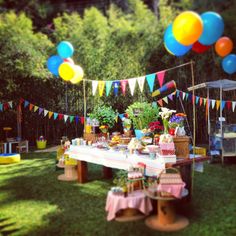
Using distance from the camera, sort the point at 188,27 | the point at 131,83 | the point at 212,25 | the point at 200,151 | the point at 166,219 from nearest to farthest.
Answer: the point at 166,219 → the point at 188,27 → the point at 212,25 → the point at 200,151 → the point at 131,83

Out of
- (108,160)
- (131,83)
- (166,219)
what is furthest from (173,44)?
(166,219)

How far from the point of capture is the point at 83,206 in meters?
5.28

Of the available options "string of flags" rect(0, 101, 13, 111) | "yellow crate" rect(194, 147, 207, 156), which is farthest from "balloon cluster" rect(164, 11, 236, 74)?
"string of flags" rect(0, 101, 13, 111)

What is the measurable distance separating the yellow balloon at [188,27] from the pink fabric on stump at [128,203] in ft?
7.57

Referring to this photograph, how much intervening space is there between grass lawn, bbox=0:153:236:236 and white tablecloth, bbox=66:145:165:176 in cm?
57

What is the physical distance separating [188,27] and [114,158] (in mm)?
2554

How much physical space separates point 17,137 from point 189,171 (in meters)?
7.57

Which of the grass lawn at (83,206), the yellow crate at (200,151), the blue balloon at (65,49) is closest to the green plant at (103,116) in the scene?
the grass lawn at (83,206)

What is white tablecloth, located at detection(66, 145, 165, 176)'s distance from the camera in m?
5.07

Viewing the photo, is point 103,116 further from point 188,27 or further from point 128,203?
point 188,27

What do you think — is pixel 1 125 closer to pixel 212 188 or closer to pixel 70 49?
pixel 70 49

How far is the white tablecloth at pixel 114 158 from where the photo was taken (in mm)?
5074

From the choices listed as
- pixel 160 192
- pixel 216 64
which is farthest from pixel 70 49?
pixel 216 64

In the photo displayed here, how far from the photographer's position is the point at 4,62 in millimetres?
11492
